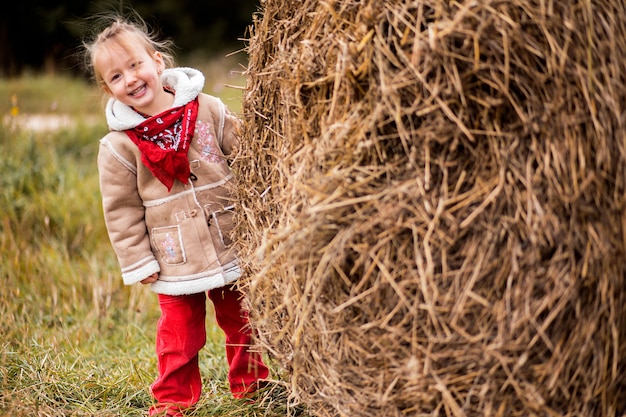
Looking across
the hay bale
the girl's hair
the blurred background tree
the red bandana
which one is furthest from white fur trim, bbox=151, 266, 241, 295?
the blurred background tree

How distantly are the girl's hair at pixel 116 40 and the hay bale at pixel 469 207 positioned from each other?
3.02 feet

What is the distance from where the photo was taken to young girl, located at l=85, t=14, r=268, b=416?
2809 mm

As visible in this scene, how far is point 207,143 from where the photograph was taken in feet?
9.53

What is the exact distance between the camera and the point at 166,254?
290cm

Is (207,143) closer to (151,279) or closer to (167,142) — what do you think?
(167,142)

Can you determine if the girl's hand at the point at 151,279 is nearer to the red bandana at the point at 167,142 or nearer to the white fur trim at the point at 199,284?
the white fur trim at the point at 199,284

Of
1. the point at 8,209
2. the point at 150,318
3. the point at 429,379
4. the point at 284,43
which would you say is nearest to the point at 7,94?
the point at 8,209

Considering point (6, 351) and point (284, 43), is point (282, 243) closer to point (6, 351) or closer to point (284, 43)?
point (284, 43)

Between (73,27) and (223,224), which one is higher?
(223,224)

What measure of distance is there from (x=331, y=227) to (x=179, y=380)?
1301 millimetres

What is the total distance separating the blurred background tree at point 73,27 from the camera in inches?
650

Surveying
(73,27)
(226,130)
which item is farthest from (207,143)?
(73,27)

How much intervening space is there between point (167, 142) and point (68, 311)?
5.94ft

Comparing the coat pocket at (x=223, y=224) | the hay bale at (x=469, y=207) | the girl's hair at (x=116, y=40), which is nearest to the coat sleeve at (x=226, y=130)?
the coat pocket at (x=223, y=224)
